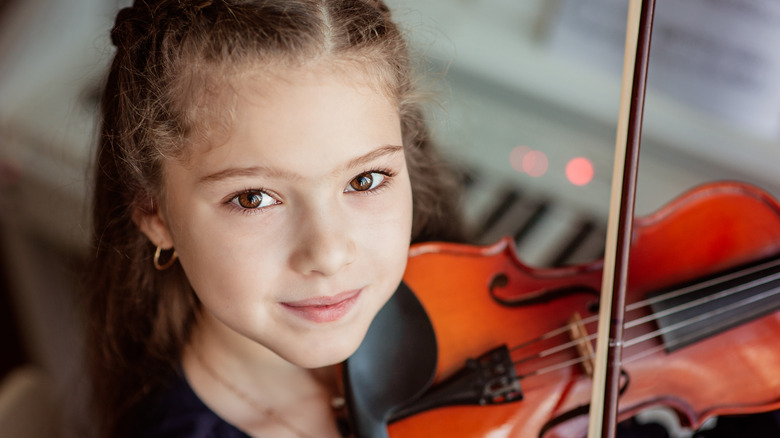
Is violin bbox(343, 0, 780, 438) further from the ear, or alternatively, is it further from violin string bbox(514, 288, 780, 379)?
the ear

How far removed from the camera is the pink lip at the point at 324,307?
441mm

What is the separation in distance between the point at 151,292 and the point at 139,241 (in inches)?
2.7

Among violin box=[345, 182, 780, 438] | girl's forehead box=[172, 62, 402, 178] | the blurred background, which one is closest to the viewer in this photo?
girl's forehead box=[172, 62, 402, 178]

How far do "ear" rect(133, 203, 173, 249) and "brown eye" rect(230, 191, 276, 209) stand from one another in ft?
0.30

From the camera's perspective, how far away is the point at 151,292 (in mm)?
579

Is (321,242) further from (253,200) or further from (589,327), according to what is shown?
(589,327)

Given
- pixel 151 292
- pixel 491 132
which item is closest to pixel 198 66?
pixel 151 292

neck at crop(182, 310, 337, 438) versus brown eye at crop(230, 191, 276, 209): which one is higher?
brown eye at crop(230, 191, 276, 209)

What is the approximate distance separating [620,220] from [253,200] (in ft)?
0.79

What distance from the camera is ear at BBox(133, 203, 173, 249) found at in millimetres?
490

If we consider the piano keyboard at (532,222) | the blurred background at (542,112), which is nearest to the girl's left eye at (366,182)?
the blurred background at (542,112)

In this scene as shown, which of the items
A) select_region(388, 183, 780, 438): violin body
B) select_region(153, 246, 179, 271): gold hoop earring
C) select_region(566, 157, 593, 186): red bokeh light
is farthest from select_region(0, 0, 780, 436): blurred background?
select_region(153, 246, 179, 271): gold hoop earring

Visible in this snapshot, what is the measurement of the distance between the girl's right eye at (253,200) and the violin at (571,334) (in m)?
0.13

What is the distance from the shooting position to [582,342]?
0.54m
